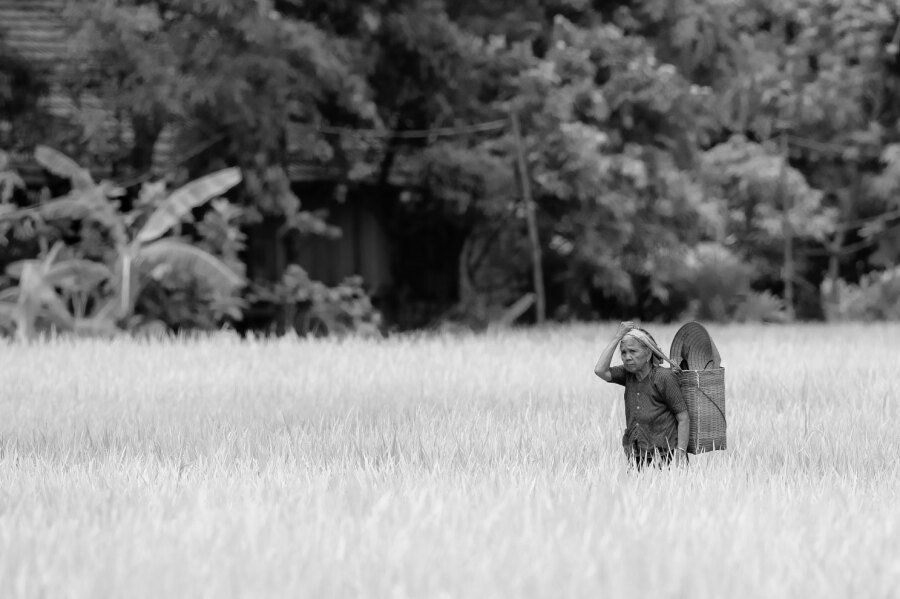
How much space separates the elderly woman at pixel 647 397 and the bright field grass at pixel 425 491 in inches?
7.2

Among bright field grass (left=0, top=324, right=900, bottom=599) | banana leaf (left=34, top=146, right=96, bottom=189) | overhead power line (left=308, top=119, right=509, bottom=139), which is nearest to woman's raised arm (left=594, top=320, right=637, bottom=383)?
bright field grass (left=0, top=324, right=900, bottom=599)

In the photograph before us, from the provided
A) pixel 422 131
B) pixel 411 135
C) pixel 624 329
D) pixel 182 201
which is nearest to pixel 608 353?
pixel 624 329

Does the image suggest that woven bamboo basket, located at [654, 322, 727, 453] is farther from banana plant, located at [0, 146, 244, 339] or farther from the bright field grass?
banana plant, located at [0, 146, 244, 339]

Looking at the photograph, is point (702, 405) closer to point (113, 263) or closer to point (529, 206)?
point (113, 263)

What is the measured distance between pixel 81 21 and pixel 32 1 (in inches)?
97.8

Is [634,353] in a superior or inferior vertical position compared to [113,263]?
inferior

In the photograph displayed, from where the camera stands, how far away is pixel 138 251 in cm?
1482

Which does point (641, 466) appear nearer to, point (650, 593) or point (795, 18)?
point (650, 593)

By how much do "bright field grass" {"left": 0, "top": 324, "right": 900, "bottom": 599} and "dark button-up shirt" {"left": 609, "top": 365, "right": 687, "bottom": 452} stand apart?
0.20 meters

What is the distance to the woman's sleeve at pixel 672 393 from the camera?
17.6ft

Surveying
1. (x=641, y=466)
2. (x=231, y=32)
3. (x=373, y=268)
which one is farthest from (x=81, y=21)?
(x=641, y=466)

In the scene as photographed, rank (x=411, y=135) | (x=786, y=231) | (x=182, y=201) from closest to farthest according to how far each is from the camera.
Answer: (x=182, y=201), (x=411, y=135), (x=786, y=231)

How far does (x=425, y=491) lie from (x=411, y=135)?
530 inches

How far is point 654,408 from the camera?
542 centimetres
